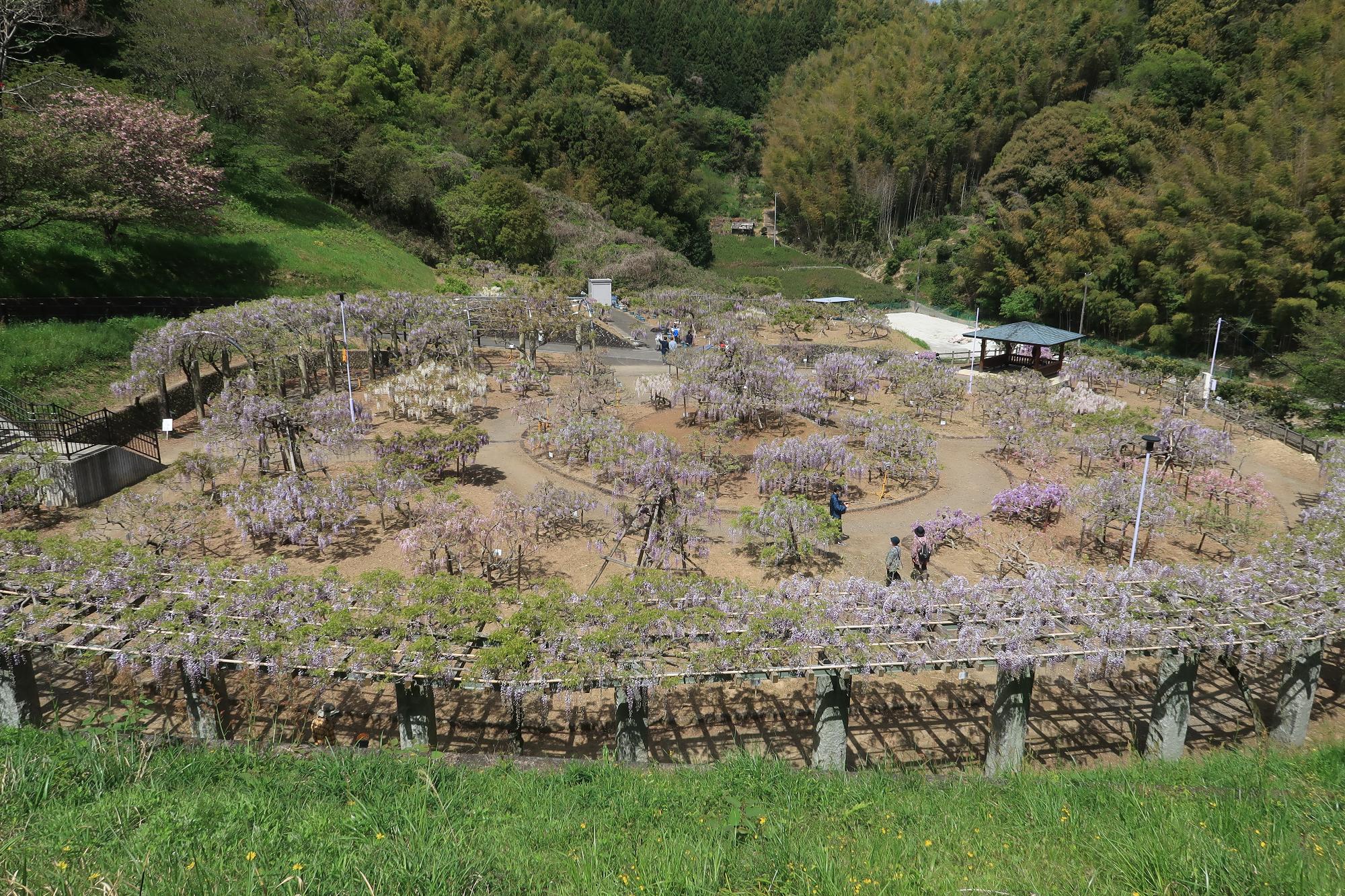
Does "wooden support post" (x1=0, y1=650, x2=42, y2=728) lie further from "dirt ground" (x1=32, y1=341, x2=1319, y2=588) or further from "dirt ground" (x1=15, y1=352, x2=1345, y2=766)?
"dirt ground" (x1=32, y1=341, x2=1319, y2=588)

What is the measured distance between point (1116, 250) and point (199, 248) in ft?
150

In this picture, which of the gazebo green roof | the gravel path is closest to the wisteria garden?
the gazebo green roof

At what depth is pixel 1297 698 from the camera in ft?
27.7

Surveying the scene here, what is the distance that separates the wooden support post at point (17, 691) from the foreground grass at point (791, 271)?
4326 centimetres

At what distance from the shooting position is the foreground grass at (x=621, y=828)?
4.06m

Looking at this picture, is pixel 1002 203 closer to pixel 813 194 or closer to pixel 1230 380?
pixel 813 194

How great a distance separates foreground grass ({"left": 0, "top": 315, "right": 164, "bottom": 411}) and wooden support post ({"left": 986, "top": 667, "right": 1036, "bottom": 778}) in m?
20.6

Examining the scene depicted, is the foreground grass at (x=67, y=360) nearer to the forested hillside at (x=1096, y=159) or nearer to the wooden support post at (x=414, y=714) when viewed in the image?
the wooden support post at (x=414, y=714)

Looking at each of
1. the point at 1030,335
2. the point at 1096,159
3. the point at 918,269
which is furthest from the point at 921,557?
the point at 918,269

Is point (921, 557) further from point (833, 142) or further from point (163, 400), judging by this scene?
point (833, 142)

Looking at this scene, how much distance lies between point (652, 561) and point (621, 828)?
6266mm

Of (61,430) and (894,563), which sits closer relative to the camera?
(894,563)

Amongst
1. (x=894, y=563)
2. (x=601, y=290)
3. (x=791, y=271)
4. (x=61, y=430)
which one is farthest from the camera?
(x=791, y=271)

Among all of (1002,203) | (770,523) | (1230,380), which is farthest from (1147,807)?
(1002,203)
